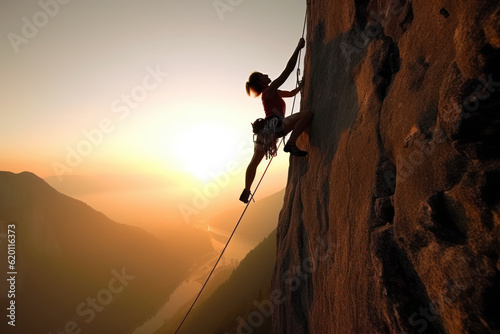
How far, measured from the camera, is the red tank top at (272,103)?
584 centimetres

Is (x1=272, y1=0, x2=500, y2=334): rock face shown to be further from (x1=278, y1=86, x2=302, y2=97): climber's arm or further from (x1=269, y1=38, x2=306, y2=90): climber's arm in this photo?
(x1=278, y1=86, x2=302, y2=97): climber's arm

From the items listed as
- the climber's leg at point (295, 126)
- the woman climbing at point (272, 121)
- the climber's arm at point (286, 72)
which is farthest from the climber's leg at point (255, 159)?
the climber's arm at point (286, 72)

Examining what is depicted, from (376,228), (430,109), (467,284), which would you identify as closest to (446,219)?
(467,284)

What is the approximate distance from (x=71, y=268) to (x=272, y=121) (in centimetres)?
9244

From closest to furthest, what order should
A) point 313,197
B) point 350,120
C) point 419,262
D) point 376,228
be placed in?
point 419,262 → point 376,228 → point 350,120 → point 313,197

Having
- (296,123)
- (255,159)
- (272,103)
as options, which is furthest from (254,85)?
(255,159)

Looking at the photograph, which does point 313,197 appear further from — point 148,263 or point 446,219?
point 148,263

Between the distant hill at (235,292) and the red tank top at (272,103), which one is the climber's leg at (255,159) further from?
the distant hill at (235,292)

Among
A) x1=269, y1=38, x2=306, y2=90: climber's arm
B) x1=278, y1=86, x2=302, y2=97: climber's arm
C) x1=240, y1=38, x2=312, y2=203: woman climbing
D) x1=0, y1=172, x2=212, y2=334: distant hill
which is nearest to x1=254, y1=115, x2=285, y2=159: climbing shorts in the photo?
x1=240, y1=38, x2=312, y2=203: woman climbing

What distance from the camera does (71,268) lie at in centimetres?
6856

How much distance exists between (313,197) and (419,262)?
305 centimetres

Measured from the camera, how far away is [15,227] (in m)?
61.2

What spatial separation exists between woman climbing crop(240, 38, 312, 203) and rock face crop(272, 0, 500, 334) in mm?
610

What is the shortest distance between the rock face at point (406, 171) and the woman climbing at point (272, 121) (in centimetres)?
61
